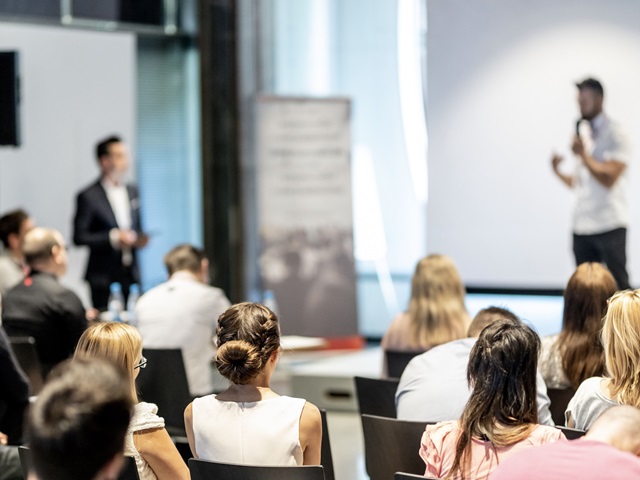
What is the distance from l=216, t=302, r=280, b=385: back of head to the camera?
3.00 meters

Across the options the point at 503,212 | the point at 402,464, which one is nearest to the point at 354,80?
the point at 503,212

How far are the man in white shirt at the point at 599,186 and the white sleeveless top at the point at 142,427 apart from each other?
451 cm

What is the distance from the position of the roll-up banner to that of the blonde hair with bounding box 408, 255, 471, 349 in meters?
2.89

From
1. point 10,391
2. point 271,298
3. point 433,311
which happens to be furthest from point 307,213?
point 10,391

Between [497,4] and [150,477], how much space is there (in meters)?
5.34

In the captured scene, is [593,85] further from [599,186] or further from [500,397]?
[500,397]

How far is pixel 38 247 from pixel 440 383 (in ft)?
7.72

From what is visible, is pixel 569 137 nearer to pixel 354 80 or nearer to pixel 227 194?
pixel 354 80

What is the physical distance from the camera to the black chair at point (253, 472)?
8.52 ft

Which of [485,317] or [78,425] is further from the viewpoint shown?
[485,317]

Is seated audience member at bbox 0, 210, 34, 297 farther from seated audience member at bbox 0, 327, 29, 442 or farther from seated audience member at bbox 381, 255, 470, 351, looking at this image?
seated audience member at bbox 381, 255, 470, 351

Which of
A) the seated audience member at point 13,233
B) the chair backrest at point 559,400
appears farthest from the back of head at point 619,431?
the seated audience member at point 13,233

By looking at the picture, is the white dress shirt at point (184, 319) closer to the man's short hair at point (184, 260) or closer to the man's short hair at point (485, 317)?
the man's short hair at point (184, 260)

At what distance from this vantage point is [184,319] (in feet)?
16.7
